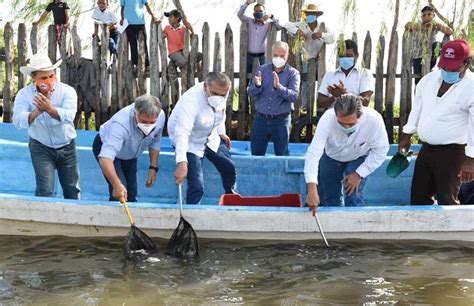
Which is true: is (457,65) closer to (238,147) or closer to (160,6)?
(238,147)

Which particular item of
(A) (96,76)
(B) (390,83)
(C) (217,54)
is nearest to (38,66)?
(C) (217,54)

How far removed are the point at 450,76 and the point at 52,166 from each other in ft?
12.8

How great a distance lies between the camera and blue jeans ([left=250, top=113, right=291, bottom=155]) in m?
9.23

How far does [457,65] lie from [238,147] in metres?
4.15

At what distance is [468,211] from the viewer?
7.30 metres

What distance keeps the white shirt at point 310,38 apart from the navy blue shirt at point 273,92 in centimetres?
220

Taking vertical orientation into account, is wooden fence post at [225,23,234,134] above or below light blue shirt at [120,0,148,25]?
below

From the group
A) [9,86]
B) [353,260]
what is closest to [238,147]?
[353,260]

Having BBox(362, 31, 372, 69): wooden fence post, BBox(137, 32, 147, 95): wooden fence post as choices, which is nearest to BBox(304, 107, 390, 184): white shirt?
BBox(362, 31, 372, 69): wooden fence post

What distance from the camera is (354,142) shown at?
709 centimetres

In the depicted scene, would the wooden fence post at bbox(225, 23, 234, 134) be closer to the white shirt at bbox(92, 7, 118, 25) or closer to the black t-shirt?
the white shirt at bbox(92, 7, 118, 25)

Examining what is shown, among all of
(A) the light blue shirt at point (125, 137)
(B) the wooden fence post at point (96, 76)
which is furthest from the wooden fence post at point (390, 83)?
(A) the light blue shirt at point (125, 137)

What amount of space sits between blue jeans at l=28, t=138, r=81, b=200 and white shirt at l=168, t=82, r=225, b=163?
105cm

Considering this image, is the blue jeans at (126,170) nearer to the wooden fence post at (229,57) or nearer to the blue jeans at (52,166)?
the blue jeans at (52,166)
